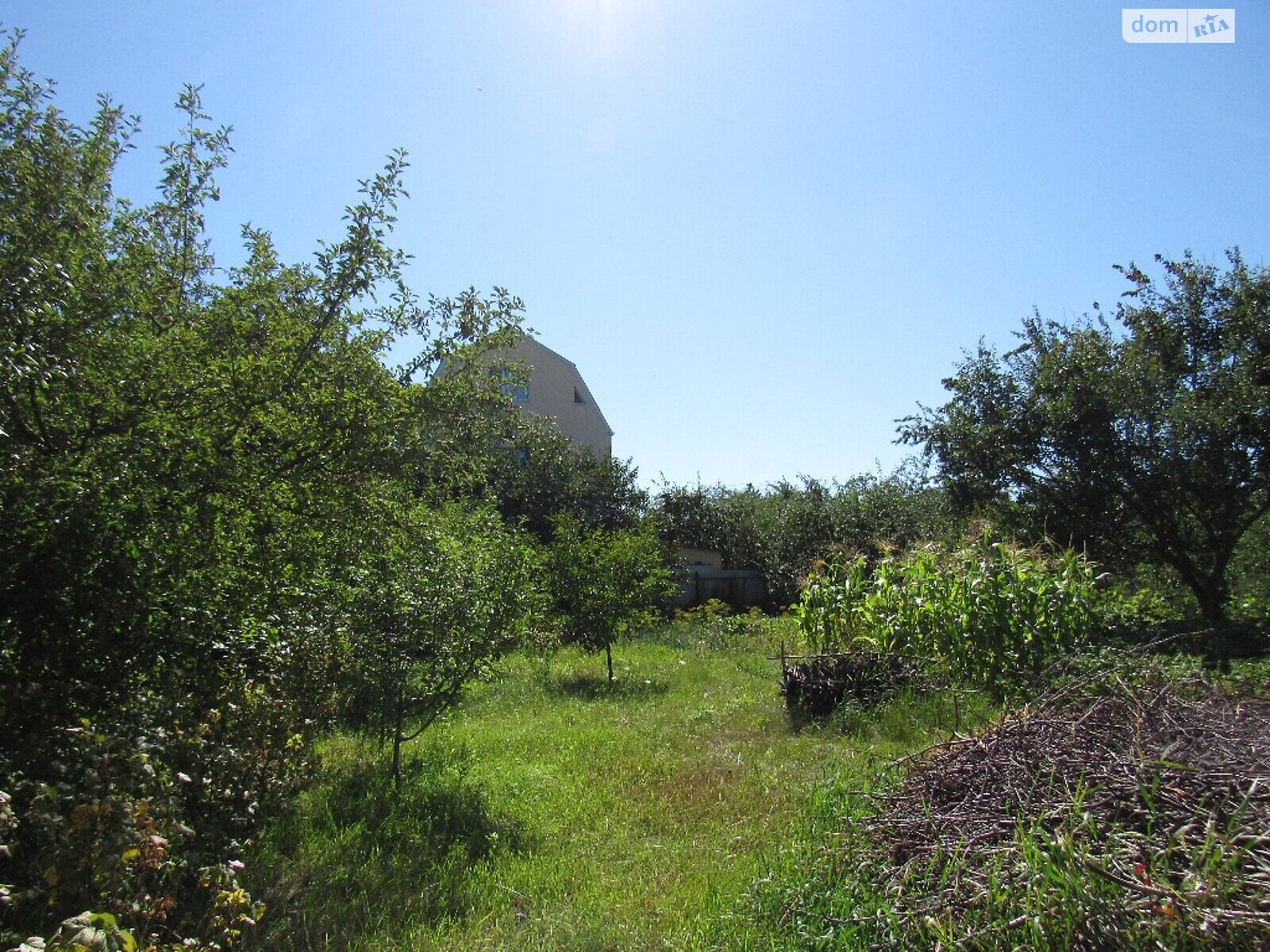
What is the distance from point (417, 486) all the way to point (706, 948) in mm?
3619

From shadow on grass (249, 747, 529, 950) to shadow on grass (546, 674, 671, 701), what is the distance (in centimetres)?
402

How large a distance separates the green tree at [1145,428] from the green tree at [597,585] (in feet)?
18.1

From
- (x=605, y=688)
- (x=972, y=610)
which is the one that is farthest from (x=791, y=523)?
(x=972, y=610)

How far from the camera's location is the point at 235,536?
144 inches

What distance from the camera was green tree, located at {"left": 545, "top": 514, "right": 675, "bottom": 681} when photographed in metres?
11.7

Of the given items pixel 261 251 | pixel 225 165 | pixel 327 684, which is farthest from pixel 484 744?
pixel 225 165

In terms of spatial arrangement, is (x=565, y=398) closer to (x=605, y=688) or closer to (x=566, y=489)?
(x=566, y=489)

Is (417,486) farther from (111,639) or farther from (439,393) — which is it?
(111,639)

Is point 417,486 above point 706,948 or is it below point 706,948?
→ above

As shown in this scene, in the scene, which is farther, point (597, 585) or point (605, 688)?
point (597, 585)

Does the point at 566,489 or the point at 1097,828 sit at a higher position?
the point at 566,489

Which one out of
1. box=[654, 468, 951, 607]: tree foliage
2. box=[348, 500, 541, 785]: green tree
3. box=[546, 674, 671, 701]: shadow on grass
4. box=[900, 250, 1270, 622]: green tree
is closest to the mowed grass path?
box=[348, 500, 541, 785]: green tree

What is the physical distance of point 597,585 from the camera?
1175 centimetres

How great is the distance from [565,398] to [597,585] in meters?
15.9
